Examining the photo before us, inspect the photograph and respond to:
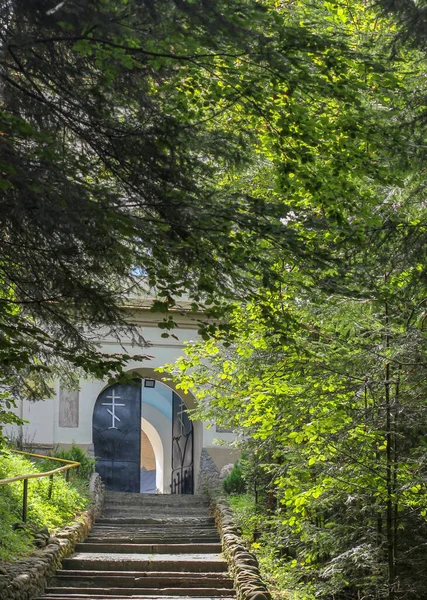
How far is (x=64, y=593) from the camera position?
9.34 meters

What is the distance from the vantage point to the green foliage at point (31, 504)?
9.38 metres

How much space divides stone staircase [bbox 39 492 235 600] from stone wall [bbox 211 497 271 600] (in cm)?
18

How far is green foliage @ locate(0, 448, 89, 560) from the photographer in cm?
938

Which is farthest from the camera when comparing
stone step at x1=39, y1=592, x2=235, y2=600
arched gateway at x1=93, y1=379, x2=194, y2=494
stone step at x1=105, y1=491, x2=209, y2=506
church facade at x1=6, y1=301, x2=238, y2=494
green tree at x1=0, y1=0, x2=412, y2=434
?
arched gateway at x1=93, y1=379, x2=194, y2=494

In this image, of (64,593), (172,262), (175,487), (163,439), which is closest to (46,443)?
(175,487)

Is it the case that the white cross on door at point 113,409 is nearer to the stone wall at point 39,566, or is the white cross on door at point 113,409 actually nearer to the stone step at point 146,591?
the stone wall at point 39,566

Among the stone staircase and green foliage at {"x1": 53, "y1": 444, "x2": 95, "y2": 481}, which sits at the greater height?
green foliage at {"x1": 53, "y1": 444, "x2": 95, "y2": 481}

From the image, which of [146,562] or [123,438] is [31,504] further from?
[123,438]

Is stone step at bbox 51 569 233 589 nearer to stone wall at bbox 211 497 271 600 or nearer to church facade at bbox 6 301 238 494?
stone wall at bbox 211 497 271 600

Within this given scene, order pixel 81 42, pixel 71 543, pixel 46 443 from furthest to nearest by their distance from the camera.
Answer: pixel 46 443, pixel 71 543, pixel 81 42

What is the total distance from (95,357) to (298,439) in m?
2.52

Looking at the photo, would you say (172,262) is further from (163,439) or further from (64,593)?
(163,439)

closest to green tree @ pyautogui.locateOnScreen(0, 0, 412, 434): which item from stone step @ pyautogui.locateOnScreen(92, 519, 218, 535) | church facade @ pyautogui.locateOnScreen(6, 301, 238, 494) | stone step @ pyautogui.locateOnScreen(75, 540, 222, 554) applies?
stone step @ pyautogui.locateOnScreen(75, 540, 222, 554)

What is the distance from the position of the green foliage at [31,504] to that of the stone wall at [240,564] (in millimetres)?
2301
